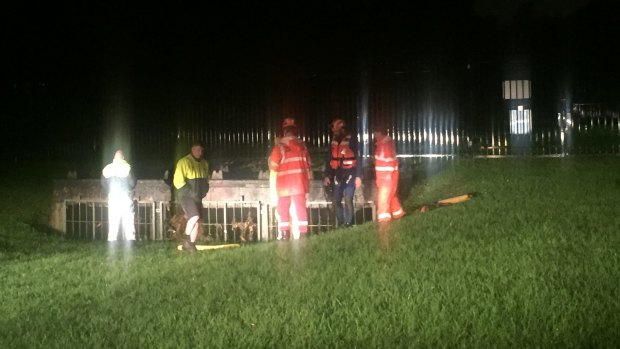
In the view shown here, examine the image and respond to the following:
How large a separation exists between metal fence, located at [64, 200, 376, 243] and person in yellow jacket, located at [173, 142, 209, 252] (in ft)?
7.30

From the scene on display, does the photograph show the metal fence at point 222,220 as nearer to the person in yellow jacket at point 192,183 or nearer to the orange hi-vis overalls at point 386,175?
the orange hi-vis overalls at point 386,175

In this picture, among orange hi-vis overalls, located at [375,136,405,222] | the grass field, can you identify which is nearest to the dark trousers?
orange hi-vis overalls, located at [375,136,405,222]

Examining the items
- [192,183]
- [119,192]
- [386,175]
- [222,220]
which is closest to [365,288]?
[192,183]

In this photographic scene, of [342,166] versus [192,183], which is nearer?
[192,183]

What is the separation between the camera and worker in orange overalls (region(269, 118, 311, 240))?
38.4 ft

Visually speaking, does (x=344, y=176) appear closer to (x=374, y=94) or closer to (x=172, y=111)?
(x=374, y=94)

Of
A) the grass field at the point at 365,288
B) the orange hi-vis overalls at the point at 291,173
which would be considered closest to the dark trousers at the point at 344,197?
the orange hi-vis overalls at the point at 291,173

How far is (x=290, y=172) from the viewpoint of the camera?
11.8 metres

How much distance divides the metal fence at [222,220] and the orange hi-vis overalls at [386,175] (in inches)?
53.6

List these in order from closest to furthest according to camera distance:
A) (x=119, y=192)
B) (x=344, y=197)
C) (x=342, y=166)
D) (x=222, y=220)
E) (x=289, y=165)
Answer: (x=289, y=165) → (x=342, y=166) → (x=344, y=197) → (x=119, y=192) → (x=222, y=220)

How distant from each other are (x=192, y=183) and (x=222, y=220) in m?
2.78

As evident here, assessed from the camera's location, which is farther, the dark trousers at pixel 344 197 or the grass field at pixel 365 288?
the dark trousers at pixel 344 197

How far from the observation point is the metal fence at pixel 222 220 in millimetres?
14391

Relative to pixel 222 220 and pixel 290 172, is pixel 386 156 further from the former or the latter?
pixel 222 220
